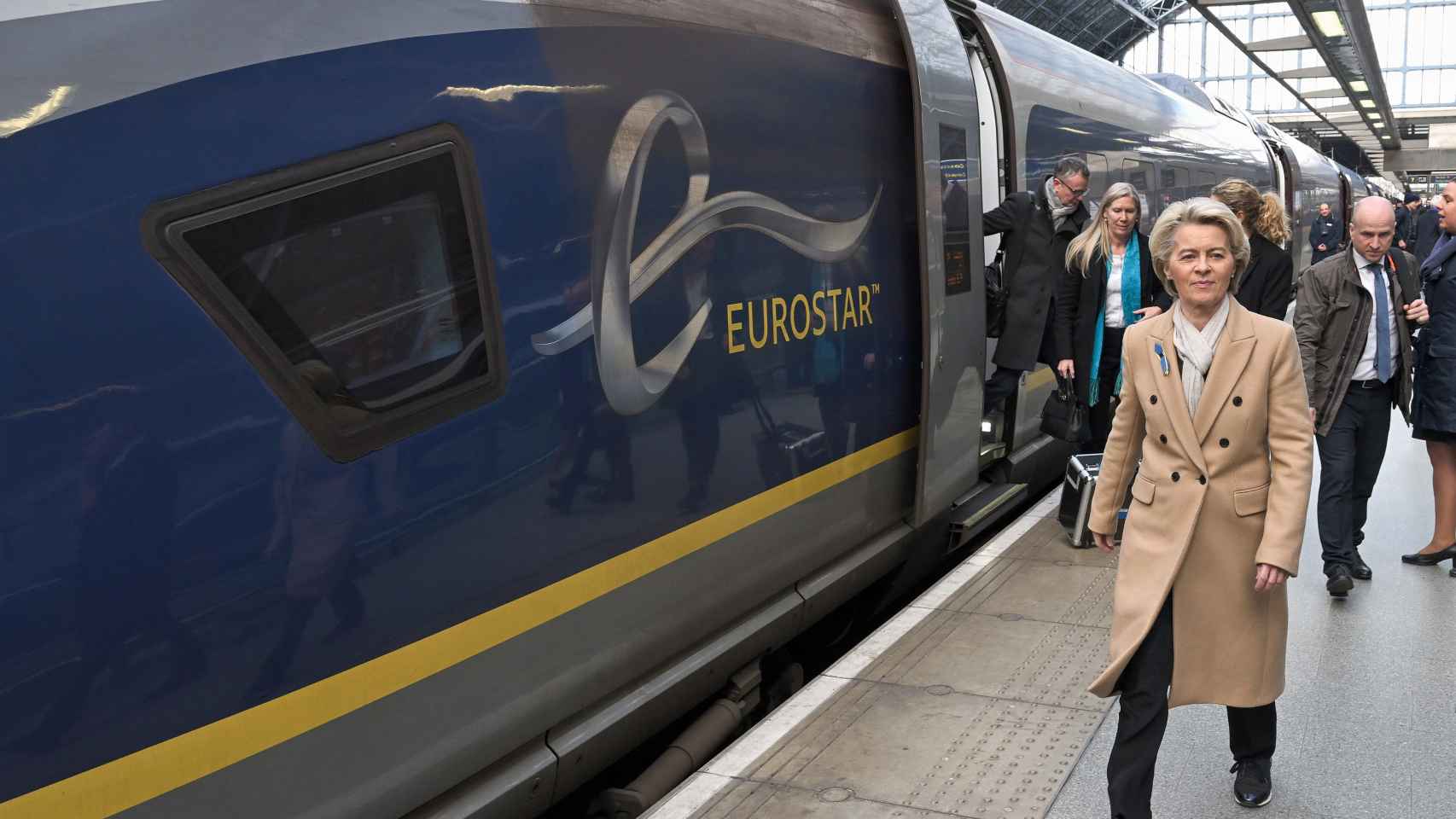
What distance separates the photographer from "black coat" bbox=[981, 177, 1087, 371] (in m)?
6.65

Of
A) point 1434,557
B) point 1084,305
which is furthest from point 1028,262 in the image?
point 1434,557

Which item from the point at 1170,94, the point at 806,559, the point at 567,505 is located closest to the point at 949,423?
the point at 806,559

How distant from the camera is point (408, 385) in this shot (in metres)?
3.07

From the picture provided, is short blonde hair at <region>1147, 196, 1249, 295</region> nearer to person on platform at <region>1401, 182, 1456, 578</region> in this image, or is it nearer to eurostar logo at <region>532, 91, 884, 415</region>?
eurostar logo at <region>532, 91, 884, 415</region>

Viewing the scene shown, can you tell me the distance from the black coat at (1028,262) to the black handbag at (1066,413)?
11.6 inches

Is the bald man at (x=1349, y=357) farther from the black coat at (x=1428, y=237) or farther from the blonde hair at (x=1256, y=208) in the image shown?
the black coat at (x=1428, y=237)

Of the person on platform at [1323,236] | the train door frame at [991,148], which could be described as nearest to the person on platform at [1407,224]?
the person on platform at [1323,236]

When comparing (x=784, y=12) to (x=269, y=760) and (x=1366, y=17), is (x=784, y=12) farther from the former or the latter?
(x=1366, y=17)

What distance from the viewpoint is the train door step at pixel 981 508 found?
6.55 metres

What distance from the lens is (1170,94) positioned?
11922mm

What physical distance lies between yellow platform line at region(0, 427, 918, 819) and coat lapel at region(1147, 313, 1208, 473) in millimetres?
1537

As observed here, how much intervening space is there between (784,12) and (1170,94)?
8.24 metres

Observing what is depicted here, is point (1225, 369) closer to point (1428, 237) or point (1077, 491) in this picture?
point (1077, 491)

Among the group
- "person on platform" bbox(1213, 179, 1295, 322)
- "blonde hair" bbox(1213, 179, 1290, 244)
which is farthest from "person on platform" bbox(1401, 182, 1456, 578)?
"blonde hair" bbox(1213, 179, 1290, 244)
